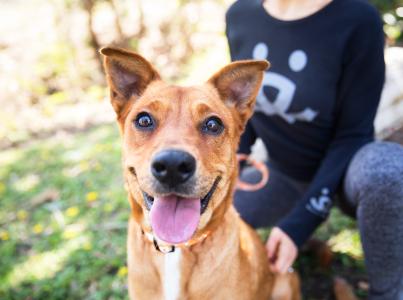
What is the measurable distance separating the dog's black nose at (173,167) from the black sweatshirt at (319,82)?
1203 millimetres

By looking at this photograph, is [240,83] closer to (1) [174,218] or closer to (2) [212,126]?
(2) [212,126]

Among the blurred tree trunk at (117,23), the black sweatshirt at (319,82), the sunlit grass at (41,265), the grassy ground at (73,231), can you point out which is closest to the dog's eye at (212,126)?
the black sweatshirt at (319,82)

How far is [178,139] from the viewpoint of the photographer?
6.89ft

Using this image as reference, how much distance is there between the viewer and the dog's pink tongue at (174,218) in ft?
6.88

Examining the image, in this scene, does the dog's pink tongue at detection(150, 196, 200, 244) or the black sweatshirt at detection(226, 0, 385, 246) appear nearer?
the dog's pink tongue at detection(150, 196, 200, 244)

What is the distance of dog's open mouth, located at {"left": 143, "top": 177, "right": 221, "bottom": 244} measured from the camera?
2098 mm

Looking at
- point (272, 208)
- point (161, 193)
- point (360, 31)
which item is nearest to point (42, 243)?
point (272, 208)

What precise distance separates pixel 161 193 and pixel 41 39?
642 centimetres

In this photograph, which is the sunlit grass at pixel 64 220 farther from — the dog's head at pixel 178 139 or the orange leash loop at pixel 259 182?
the dog's head at pixel 178 139

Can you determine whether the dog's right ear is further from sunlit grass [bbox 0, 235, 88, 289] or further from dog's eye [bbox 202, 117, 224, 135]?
sunlit grass [bbox 0, 235, 88, 289]

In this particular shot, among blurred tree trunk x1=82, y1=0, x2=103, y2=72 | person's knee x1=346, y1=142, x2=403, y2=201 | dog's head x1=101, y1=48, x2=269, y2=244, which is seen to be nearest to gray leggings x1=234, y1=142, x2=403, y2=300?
person's knee x1=346, y1=142, x2=403, y2=201

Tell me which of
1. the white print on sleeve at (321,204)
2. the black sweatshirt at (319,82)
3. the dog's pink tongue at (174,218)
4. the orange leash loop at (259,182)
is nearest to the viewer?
the dog's pink tongue at (174,218)

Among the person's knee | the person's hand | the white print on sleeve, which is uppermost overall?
the person's knee

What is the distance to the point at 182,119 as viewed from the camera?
7.50 feet
